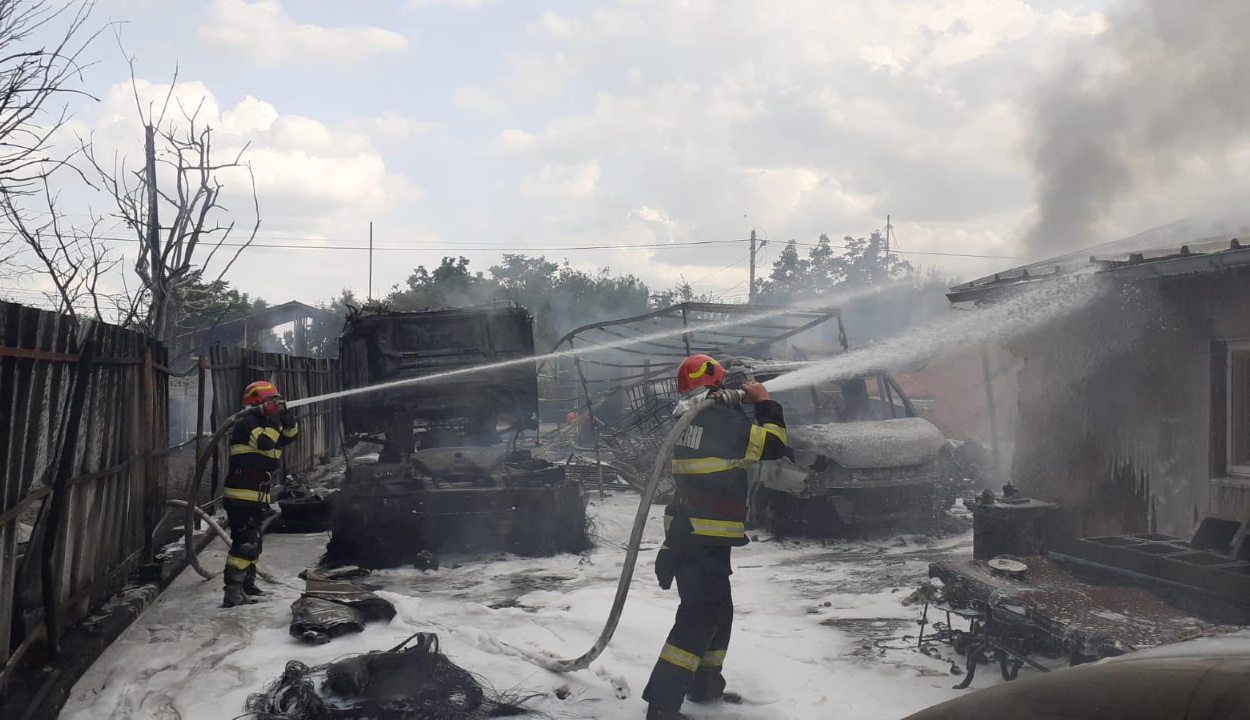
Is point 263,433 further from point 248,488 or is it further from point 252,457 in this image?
point 248,488

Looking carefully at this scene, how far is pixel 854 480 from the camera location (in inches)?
355

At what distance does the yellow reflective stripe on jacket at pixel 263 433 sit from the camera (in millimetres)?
6730

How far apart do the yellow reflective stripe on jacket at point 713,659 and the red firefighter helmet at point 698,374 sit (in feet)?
4.96

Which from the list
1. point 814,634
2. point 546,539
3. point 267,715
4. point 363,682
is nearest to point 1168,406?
point 814,634

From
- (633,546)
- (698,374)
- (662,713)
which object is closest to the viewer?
(662,713)

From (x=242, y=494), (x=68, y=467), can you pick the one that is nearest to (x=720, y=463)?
(x=68, y=467)

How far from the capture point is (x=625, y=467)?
1295 centimetres

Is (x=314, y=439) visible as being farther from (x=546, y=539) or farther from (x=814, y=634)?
(x=814, y=634)

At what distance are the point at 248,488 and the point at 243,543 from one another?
42 centimetres

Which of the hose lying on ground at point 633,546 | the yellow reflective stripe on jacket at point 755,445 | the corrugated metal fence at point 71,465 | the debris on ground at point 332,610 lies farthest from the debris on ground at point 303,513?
the yellow reflective stripe on jacket at point 755,445

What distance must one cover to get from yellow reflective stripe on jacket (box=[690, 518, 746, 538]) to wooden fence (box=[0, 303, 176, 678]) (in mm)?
3311

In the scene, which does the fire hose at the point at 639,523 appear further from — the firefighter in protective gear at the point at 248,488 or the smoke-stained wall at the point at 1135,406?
the smoke-stained wall at the point at 1135,406

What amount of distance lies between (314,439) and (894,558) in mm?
10894

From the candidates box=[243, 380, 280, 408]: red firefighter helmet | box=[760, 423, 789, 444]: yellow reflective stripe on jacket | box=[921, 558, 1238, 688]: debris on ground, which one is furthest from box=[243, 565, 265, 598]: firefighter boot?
box=[921, 558, 1238, 688]: debris on ground
